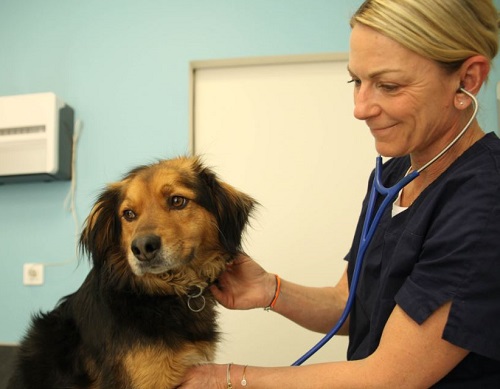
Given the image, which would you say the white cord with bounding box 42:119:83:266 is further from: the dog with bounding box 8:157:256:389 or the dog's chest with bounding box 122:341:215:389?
the dog's chest with bounding box 122:341:215:389

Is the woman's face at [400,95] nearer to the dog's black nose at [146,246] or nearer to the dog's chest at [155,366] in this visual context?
the dog's black nose at [146,246]

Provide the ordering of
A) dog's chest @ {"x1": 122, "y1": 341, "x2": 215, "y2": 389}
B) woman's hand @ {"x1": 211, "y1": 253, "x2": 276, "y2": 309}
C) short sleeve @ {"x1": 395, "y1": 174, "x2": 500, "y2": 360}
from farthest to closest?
1. woman's hand @ {"x1": 211, "y1": 253, "x2": 276, "y2": 309}
2. dog's chest @ {"x1": 122, "y1": 341, "x2": 215, "y2": 389}
3. short sleeve @ {"x1": 395, "y1": 174, "x2": 500, "y2": 360}

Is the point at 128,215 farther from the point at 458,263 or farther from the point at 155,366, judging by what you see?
the point at 458,263

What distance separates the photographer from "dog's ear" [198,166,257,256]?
131cm

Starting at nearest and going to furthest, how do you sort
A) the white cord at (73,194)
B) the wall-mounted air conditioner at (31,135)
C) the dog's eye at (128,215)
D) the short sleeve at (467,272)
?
the short sleeve at (467,272), the dog's eye at (128,215), the wall-mounted air conditioner at (31,135), the white cord at (73,194)

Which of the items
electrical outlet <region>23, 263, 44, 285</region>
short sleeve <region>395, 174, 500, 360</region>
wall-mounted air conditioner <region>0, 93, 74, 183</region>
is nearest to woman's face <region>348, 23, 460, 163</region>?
short sleeve <region>395, 174, 500, 360</region>

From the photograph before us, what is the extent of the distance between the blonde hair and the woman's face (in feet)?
0.07

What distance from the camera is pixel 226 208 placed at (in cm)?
134

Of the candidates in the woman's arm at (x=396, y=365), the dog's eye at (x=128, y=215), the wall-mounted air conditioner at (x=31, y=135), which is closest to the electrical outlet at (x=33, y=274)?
the wall-mounted air conditioner at (x=31, y=135)

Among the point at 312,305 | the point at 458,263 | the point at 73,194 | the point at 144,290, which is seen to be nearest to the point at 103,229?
the point at 144,290

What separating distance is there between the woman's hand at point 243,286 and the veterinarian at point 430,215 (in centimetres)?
30

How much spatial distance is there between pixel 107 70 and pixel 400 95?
6.33 feet

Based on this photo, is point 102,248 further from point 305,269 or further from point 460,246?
point 305,269

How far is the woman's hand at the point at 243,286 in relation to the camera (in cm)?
134
